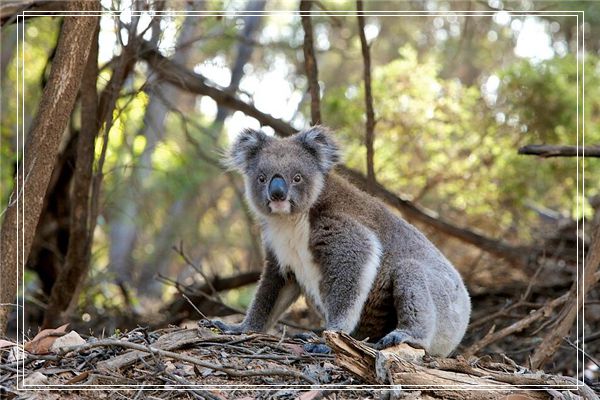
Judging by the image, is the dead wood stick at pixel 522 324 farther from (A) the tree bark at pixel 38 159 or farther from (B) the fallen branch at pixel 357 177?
(A) the tree bark at pixel 38 159

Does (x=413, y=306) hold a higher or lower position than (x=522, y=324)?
higher

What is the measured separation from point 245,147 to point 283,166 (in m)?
0.47

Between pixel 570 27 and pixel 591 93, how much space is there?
8.56ft

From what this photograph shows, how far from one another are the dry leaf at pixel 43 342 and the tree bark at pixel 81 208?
3388 mm

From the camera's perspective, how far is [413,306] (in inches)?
218

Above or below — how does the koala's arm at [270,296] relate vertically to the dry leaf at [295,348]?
above

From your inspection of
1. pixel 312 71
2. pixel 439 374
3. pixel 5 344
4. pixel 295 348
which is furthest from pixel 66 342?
pixel 312 71

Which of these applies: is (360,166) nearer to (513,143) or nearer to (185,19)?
(513,143)

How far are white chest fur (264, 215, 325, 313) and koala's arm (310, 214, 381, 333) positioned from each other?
6 cm

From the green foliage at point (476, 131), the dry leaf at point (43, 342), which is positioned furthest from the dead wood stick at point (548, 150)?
the dry leaf at point (43, 342)

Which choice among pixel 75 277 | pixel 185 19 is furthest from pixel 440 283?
pixel 75 277

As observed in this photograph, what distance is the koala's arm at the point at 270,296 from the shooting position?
19.7 feet

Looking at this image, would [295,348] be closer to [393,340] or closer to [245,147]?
[393,340]

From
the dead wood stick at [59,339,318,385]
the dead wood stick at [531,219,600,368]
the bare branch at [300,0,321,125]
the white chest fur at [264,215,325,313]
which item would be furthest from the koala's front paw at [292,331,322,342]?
the bare branch at [300,0,321,125]
